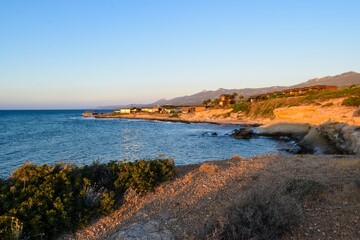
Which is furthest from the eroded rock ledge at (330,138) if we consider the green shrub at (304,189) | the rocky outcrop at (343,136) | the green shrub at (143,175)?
the green shrub at (143,175)

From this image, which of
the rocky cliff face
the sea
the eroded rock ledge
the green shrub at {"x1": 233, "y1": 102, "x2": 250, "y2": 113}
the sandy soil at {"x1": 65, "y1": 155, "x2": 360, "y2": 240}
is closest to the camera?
the sandy soil at {"x1": 65, "y1": 155, "x2": 360, "y2": 240}

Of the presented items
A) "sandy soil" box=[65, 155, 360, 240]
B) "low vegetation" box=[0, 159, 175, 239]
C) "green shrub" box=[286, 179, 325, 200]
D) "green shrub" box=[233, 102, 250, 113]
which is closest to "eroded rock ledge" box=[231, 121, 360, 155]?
"sandy soil" box=[65, 155, 360, 240]

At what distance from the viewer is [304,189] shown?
7.42 meters

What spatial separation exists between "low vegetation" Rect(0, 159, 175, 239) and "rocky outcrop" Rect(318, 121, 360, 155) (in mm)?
14791

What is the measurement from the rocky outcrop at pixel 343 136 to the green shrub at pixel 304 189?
12158 mm

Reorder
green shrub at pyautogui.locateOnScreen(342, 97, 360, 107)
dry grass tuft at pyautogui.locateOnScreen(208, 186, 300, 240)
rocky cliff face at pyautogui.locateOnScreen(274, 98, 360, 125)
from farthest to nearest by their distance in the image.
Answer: green shrub at pyautogui.locateOnScreen(342, 97, 360, 107)
rocky cliff face at pyautogui.locateOnScreen(274, 98, 360, 125)
dry grass tuft at pyautogui.locateOnScreen(208, 186, 300, 240)

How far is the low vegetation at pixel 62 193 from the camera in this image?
6116 millimetres

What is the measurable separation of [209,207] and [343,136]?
721 inches

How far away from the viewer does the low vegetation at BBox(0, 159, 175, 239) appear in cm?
612

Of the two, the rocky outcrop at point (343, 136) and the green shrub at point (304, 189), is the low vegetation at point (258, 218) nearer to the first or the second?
the green shrub at point (304, 189)

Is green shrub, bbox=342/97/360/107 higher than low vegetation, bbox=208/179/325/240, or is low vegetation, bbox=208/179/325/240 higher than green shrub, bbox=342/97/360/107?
green shrub, bbox=342/97/360/107

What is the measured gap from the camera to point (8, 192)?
6945mm

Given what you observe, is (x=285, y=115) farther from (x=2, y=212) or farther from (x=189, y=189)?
(x=2, y=212)

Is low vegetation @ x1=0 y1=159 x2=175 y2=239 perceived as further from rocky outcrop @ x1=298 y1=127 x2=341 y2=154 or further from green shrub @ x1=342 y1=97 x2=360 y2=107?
green shrub @ x1=342 y1=97 x2=360 y2=107
